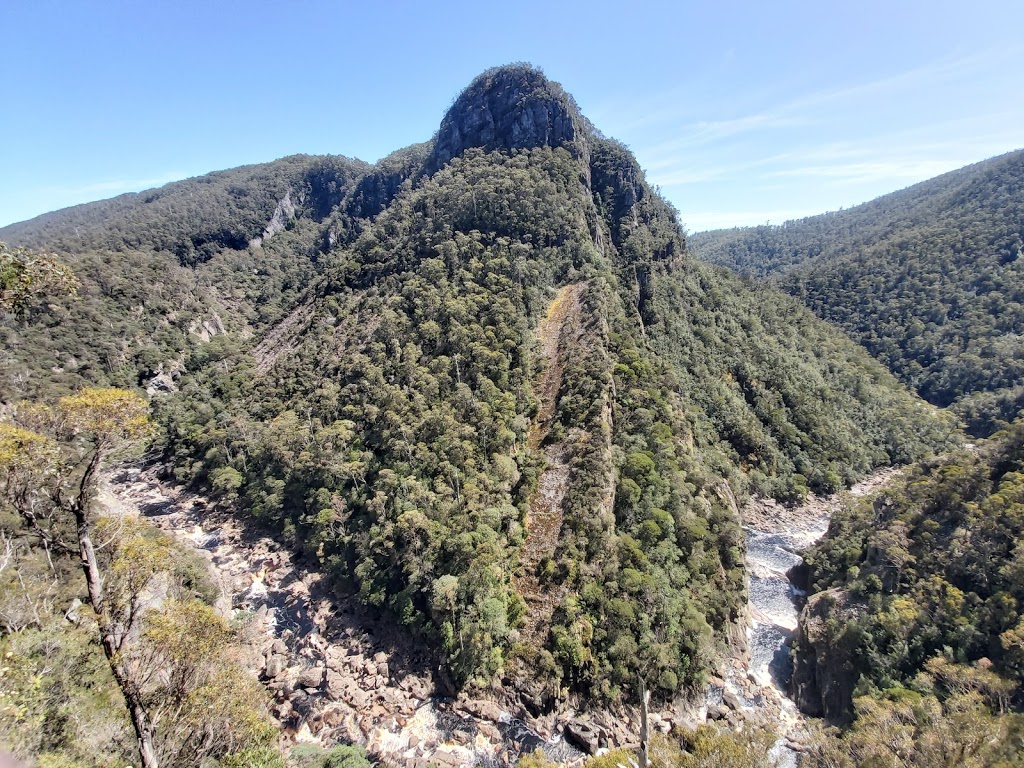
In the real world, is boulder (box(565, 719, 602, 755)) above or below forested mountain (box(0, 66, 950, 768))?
below

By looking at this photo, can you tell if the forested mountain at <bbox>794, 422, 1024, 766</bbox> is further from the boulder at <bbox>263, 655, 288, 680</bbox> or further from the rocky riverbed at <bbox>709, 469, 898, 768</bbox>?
the boulder at <bbox>263, 655, 288, 680</bbox>

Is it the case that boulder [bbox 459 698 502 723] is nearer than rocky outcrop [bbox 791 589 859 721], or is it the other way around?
boulder [bbox 459 698 502 723]

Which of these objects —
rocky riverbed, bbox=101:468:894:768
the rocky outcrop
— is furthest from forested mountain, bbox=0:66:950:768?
the rocky outcrop

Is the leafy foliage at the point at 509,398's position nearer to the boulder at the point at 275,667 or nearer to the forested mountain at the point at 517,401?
the forested mountain at the point at 517,401

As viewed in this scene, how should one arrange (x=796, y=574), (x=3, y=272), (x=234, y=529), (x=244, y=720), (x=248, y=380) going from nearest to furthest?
(x=3, y=272), (x=244, y=720), (x=796, y=574), (x=234, y=529), (x=248, y=380)

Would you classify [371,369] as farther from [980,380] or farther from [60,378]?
[980,380]

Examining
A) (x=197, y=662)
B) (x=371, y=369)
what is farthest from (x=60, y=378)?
(x=197, y=662)
